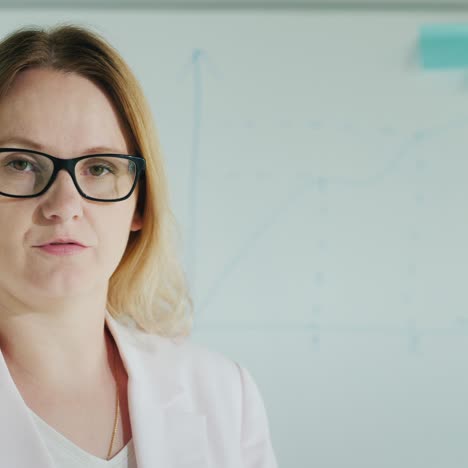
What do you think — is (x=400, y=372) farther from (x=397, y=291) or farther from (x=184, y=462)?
(x=184, y=462)

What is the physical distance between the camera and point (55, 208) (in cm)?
77

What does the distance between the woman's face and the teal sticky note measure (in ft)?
2.79

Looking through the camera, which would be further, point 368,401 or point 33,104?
point 368,401

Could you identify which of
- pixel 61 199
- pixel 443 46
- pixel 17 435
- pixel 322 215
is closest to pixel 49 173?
pixel 61 199

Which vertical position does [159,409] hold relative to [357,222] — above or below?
below

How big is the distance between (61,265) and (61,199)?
8 centimetres

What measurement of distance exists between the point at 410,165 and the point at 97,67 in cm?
79

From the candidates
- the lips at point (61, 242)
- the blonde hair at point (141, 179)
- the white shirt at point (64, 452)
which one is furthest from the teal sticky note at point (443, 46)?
the white shirt at point (64, 452)

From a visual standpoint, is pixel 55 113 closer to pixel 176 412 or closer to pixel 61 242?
pixel 61 242

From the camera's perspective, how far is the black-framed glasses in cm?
79

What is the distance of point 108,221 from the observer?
33.0 inches

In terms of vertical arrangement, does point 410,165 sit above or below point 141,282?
above

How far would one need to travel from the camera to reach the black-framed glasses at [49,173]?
788mm

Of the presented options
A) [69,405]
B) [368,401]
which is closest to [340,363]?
[368,401]
